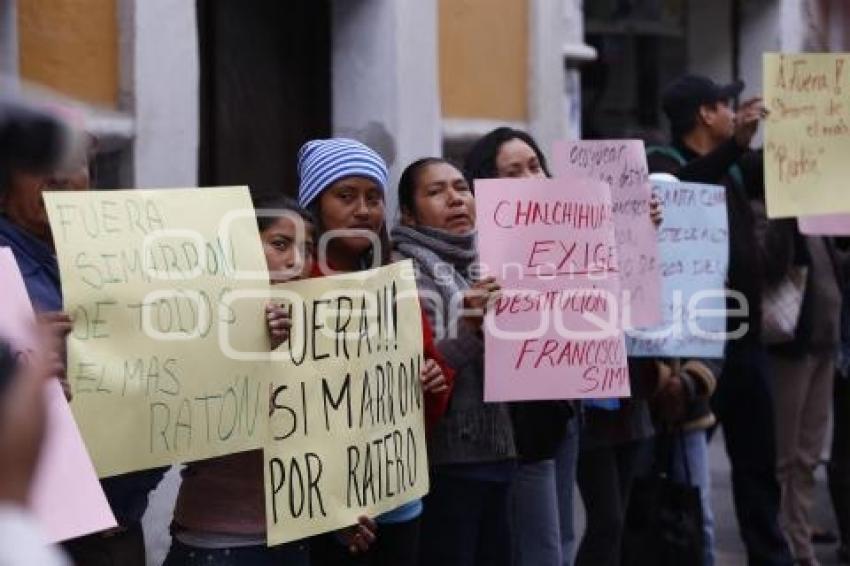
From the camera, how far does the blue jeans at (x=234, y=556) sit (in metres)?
4.40

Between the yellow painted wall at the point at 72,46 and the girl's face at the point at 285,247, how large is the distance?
2037 millimetres

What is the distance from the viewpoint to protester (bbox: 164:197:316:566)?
4406 mm

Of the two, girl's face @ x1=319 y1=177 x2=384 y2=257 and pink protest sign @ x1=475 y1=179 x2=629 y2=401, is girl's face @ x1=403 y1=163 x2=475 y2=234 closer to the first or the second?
pink protest sign @ x1=475 y1=179 x2=629 y2=401

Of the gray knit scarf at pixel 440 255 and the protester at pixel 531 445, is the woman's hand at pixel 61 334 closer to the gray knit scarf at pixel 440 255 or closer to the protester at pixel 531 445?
the gray knit scarf at pixel 440 255

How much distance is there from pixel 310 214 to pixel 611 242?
1348mm

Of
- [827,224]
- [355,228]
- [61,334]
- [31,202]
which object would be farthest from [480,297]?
[827,224]

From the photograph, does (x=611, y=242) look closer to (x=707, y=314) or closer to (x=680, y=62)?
(x=707, y=314)

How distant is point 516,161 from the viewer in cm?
582

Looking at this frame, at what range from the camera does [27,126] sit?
1.79m

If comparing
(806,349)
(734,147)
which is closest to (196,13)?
(734,147)

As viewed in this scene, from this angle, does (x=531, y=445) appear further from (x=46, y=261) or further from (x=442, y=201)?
(x=46, y=261)

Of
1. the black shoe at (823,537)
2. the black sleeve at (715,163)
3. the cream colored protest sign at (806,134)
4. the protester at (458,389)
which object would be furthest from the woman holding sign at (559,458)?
the black shoe at (823,537)

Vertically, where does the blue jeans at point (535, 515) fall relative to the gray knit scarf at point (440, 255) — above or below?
below

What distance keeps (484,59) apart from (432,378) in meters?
4.56
